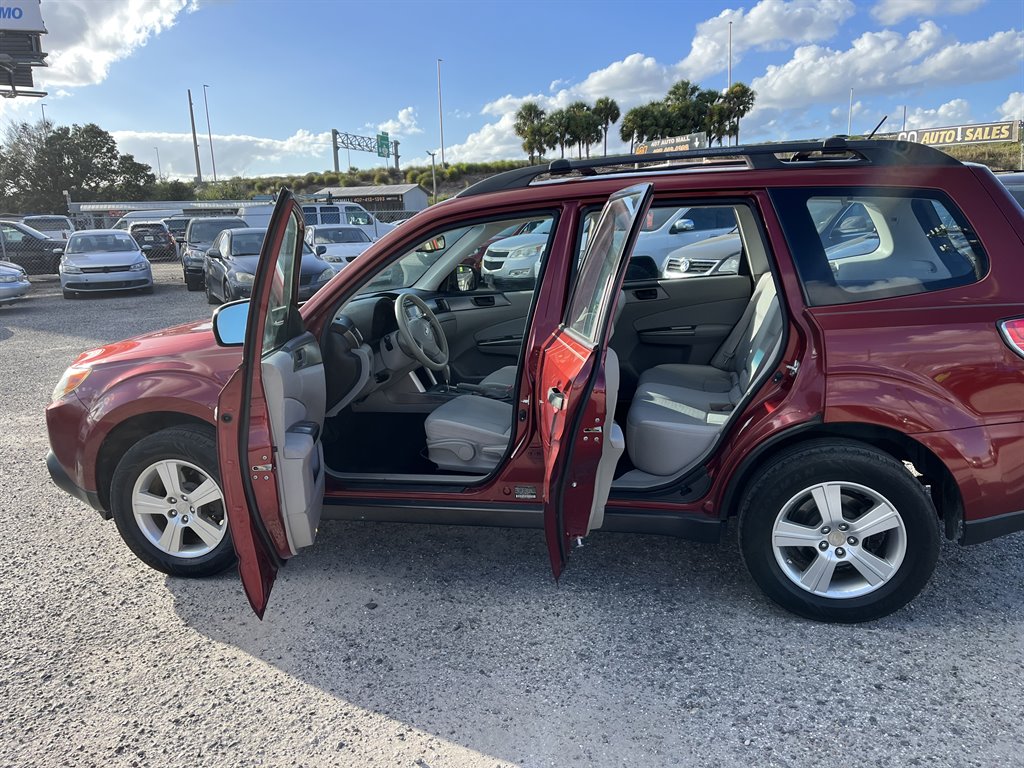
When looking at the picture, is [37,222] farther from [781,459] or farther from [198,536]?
[781,459]

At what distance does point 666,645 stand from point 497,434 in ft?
3.75

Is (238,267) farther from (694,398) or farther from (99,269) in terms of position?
(694,398)

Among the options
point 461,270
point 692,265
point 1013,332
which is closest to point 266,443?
point 461,270

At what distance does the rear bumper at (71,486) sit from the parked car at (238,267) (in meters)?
8.09

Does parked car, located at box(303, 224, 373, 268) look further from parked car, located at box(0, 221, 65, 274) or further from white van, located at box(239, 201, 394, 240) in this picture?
parked car, located at box(0, 221, 65, 274)

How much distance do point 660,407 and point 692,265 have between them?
188 inches

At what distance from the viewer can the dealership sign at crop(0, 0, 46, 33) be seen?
80.1 feet

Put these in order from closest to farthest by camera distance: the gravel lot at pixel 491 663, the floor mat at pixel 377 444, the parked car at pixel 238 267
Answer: the gravel lot at pixel 491 663, the floor mat at pixel 377 444, the parked car at pixel 238 267

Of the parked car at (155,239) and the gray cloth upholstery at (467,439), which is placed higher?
the parked car at (155,239)

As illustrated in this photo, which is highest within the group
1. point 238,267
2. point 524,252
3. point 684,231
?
point 684,231

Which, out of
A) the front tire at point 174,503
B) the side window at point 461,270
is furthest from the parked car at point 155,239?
the front tire at point 174,503

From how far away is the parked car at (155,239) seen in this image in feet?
73.8

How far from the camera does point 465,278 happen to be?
4801 mm

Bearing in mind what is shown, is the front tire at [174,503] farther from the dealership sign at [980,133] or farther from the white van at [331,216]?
the dealership sign at [980,133]
